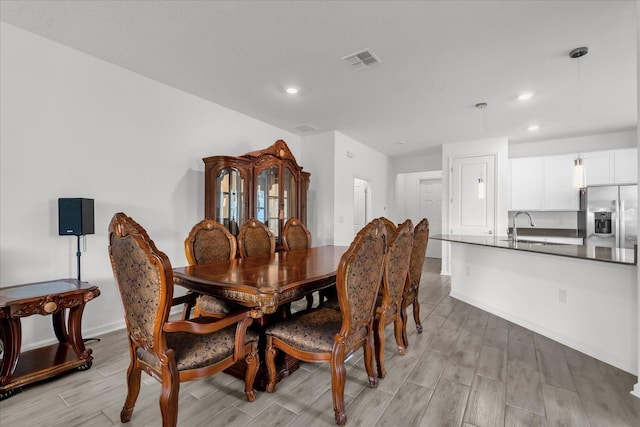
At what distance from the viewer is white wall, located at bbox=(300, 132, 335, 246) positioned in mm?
5141

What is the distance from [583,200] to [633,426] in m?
4.62

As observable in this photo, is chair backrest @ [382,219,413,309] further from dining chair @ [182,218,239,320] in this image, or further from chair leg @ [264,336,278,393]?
dining chair @ [182,218,239,320]

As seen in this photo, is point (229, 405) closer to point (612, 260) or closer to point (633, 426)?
point (633, 426)

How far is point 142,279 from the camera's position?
1.37 m

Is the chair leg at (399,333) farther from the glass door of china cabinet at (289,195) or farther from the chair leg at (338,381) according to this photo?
the glass door of china cabinet at (289,195)

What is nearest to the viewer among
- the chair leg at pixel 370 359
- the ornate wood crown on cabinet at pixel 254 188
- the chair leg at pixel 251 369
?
the chair leg at pixel 251 369

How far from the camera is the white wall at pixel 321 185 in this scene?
16.9ft

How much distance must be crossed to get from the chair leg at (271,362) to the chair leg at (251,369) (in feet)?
0.26

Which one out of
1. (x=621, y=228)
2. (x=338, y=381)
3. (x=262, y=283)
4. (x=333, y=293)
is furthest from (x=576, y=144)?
(x=262, y=283)

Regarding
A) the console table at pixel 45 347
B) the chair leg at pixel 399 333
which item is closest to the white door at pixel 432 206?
the chair leg at pixel 399 333

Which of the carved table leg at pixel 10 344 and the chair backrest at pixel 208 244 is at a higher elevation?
the chair backrest at pixel 208 244

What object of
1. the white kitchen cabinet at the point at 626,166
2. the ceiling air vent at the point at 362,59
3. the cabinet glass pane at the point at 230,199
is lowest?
the cabinet glass pane at the point at 230,199

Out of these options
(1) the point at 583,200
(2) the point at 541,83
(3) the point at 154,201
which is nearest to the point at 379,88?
(2) the point at 541,83

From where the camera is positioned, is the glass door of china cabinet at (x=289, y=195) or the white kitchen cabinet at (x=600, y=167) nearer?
the glass door of china cabinet at (x=289, y=195)
